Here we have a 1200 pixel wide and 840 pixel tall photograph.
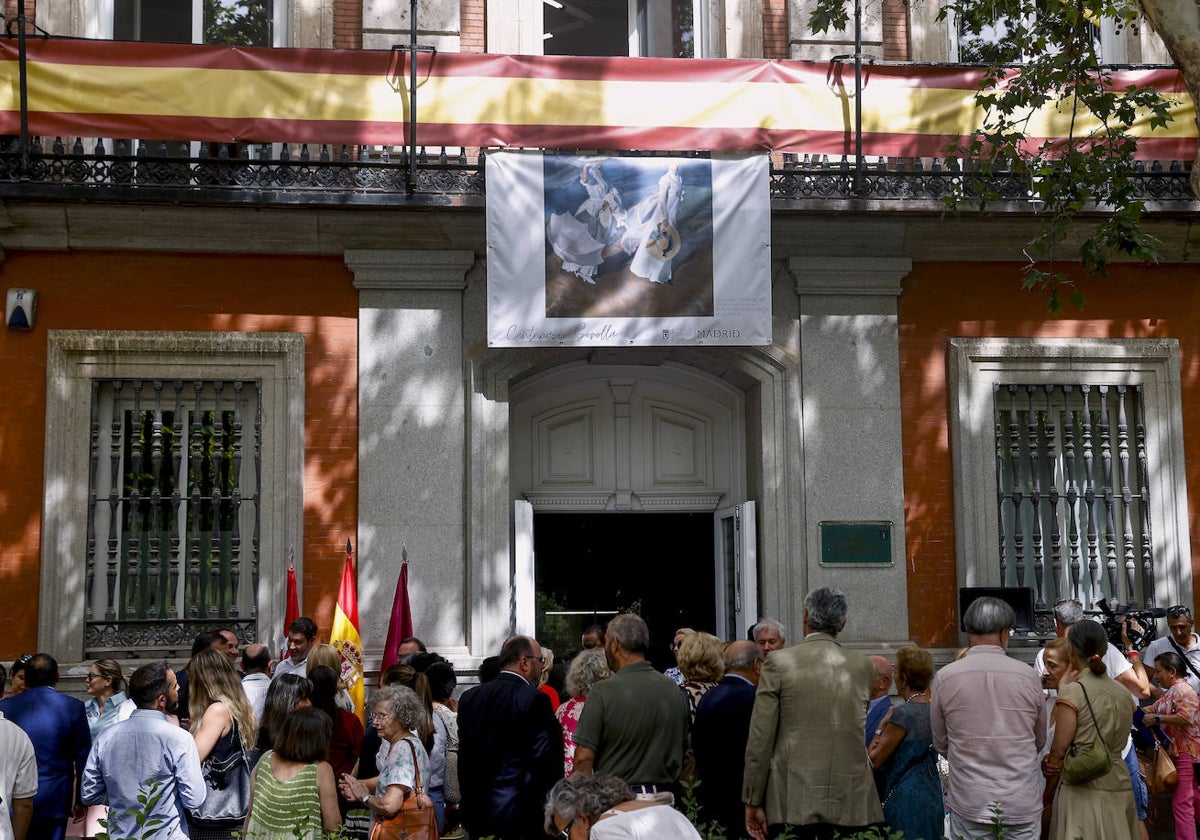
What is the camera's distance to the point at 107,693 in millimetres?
10117

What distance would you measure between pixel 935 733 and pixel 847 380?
5936 millimetres

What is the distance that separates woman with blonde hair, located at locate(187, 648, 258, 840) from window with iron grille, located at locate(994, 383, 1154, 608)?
296 inches

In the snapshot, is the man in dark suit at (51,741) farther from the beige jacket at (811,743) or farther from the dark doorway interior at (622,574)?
the dark doorway interior at (622,574)

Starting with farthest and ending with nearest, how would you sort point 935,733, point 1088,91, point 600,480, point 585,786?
1. point 600,480
2. point 1088,91
3. point 935,733
4. point 585,786

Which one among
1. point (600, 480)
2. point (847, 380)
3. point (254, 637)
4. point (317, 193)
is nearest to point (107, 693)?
point (254, 637)

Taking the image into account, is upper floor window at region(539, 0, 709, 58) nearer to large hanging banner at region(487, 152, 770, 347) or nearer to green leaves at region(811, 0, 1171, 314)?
green leaves at region(811, 0, 1171, 314)

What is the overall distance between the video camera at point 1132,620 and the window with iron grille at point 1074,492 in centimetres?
53

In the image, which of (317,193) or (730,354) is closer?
(317,193)

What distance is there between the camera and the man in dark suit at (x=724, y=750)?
811 centimetres

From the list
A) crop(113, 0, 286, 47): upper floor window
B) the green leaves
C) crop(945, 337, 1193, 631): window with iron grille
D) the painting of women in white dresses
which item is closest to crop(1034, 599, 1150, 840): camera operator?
crop(945, 337, 1193, 631): window with iron grille

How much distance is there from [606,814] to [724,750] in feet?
8.51

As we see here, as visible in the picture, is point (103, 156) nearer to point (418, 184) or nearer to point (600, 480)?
point (418, 184)

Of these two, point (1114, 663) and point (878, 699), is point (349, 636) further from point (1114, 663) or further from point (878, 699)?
point (1114, 663)

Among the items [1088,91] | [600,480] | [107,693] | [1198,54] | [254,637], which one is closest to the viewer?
[1198,54]
